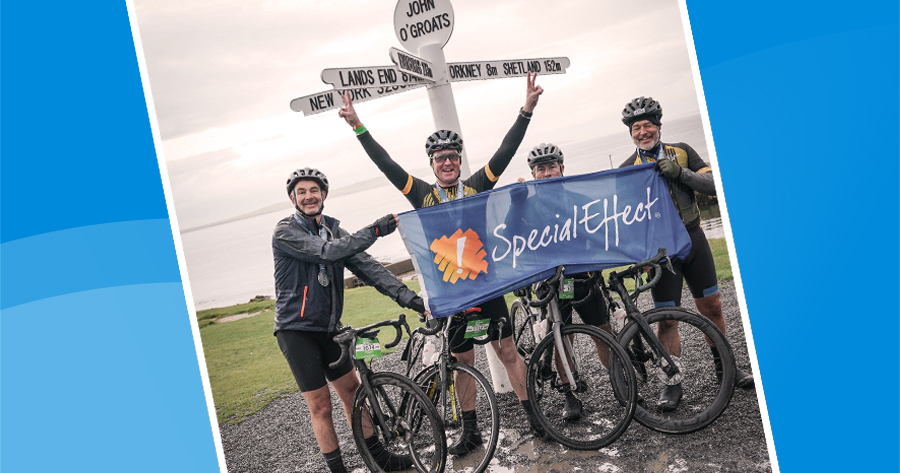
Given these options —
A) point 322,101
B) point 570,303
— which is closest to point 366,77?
point 322,101

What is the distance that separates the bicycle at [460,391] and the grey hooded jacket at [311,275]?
34cm

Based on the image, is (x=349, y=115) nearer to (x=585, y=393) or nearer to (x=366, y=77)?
(x=366, y=77)

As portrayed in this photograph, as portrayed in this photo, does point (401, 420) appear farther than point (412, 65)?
No

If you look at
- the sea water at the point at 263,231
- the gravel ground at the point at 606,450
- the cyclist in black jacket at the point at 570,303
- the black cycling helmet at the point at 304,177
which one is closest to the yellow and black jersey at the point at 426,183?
the cyclist in black jacket at the point at 570,303

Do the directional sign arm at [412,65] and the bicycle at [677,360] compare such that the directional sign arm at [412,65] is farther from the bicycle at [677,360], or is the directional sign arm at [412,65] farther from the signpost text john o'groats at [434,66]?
the bicycle at [677,360]

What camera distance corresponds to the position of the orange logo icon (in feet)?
13.0

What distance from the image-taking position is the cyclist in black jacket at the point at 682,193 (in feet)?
13.5

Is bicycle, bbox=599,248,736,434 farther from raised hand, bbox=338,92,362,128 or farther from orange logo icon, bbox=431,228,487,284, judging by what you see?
raised hand, bbox=338,92,362,128

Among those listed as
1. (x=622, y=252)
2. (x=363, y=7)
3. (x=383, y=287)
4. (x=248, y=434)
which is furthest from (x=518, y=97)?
(x=248, y=434)

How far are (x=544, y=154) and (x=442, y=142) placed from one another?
0.82 metres

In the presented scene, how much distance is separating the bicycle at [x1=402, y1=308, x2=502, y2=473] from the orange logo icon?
26cm

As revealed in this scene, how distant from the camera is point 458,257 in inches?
157

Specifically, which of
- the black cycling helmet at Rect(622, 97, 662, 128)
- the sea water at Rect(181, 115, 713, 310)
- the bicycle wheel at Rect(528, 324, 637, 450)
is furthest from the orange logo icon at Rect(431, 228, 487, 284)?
the sea water at Rect(181, 115, 713, 310)

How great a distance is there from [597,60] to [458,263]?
3.29 metres
